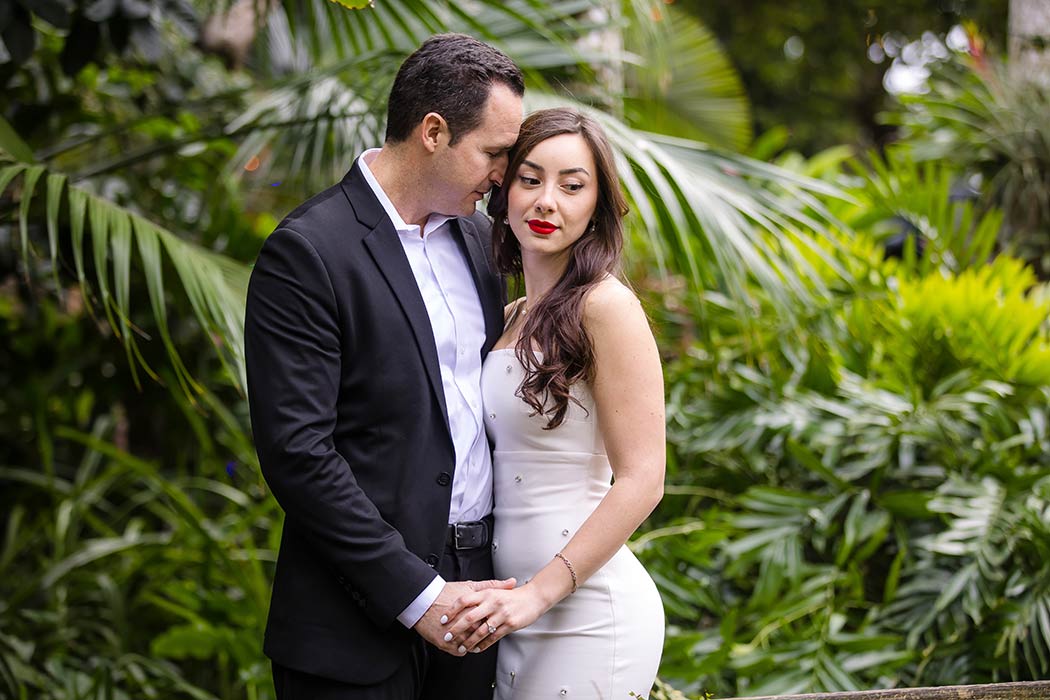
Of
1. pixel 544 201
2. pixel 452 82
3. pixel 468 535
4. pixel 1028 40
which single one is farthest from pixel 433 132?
pixel 1028 40

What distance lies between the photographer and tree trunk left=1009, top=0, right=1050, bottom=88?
18.1ft

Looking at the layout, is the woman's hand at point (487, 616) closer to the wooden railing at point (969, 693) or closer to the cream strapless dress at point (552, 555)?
the cream strapless dress at point (552, 555)

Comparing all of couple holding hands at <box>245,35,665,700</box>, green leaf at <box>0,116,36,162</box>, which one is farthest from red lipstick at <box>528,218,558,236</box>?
green leaf at <box>0,116,36,162</box>

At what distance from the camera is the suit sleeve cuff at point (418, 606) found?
1.86 m

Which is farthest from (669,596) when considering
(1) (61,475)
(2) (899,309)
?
(1) (61,475)

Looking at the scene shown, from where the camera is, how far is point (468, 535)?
2.04 meters

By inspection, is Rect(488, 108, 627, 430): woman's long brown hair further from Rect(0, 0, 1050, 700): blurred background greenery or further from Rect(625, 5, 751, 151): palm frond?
Rect(625, 5, 751, 151): palm frond

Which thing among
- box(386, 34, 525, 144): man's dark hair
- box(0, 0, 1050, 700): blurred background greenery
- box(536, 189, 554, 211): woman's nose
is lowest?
box(0, 0, 1050, 700): blurred background greenery

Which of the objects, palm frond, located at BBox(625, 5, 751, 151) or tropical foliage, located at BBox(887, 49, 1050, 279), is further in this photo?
palm frond, located at BBox(625, 5, 751, 151)

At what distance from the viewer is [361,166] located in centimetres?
210

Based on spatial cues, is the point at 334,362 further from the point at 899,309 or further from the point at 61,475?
the point at 61,475

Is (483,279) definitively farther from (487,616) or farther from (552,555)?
(487,616)

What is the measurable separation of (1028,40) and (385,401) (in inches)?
188

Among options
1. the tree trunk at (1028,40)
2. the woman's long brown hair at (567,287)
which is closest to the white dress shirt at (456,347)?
the woman's long brown hair at (567,287)
